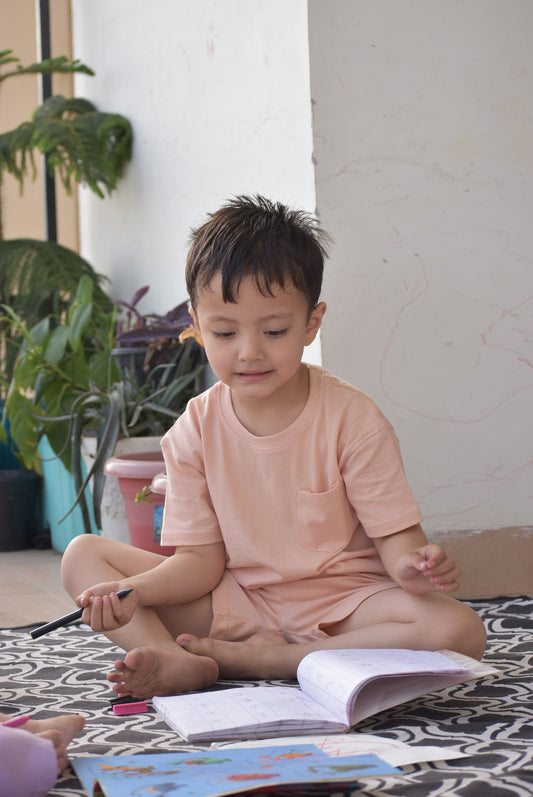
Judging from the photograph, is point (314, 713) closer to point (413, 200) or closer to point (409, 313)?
point (409, 313)

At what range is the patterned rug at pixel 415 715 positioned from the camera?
0.87 meters

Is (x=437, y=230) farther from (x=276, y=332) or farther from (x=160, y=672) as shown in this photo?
(x=160, y=672)

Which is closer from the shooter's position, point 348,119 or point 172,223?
point 348,119

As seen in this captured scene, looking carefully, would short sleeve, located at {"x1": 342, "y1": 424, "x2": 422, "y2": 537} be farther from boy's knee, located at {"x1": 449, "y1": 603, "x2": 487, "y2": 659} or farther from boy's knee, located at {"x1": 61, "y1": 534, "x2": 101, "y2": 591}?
boy's knee, located at {"x1": 61, "y1": 534, "x2": 101, "y2": 591}

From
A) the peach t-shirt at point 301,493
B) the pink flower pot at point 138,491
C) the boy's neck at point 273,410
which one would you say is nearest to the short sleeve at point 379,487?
the peach t-shirt at point 301,493

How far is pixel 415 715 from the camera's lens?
1099mm

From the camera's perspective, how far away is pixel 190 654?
1.22 meters

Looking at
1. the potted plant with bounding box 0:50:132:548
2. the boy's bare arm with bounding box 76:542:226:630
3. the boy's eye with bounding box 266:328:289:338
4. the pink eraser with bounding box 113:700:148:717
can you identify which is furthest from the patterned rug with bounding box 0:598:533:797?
the potted plant with bounding box 0:50:132:548

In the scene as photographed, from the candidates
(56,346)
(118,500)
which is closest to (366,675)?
(118,500)

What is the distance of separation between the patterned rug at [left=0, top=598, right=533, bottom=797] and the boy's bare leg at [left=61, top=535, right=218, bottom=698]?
0.05 meters

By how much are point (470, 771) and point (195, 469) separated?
24.8 inches

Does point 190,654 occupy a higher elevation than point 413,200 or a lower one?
lower

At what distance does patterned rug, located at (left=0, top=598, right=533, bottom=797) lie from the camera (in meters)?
0.87

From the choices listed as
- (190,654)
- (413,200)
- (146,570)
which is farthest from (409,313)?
(190,654)
